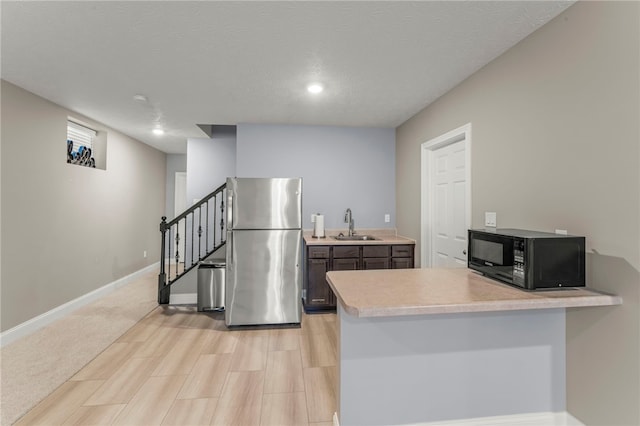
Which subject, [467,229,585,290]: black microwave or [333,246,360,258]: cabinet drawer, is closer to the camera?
[467,229,585,290]: black microwave

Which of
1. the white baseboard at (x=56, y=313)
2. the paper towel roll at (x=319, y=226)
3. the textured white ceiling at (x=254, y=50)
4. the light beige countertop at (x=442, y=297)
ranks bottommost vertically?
the white baseboard at (x=56, y=313)

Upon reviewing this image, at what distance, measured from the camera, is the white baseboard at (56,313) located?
115 inches

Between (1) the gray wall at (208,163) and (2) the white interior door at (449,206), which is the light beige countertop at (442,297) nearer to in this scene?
(2) the white interior door at (449,206)

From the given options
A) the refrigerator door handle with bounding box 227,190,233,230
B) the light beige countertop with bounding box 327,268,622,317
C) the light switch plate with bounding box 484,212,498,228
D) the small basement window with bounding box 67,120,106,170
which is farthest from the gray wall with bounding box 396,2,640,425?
the small basement window with bounding box 67,120,106,170

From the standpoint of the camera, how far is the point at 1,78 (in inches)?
110

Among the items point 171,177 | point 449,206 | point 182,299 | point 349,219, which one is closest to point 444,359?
point 449,206

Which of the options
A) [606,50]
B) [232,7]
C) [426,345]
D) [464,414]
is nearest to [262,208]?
[232,7]

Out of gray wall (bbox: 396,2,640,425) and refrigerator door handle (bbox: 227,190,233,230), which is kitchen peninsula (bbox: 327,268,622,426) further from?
refrigerator door handle (bbox: 227,190,233,230)

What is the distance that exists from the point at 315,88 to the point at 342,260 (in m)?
1.98

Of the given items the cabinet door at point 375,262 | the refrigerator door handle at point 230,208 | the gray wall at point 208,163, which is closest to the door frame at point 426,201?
the cabinet door at point 375,262

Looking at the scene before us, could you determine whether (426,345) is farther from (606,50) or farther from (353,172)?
(353,172)

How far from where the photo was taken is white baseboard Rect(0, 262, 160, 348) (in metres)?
2.93

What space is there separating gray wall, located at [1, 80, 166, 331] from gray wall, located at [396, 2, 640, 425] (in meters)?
4.32

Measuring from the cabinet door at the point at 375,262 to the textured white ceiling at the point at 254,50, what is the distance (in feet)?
5.85
